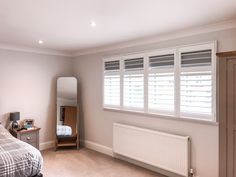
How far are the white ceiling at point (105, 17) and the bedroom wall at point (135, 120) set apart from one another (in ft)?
0.94

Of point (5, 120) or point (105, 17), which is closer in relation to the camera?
point (105, 17)

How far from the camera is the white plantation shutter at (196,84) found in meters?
2.83

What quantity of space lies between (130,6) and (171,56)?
1.38 m

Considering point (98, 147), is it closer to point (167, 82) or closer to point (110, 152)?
point (110, 152)

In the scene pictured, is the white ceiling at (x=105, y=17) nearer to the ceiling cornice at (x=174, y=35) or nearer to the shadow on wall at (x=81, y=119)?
the ceiling cornice at (x=174, y=35)

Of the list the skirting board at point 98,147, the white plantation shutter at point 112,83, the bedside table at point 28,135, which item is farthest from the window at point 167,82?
the bedside table at point 28,135

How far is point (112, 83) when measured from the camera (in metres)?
4.23

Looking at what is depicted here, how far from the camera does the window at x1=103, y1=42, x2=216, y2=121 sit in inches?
112

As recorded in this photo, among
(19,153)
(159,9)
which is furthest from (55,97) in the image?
(159,9)

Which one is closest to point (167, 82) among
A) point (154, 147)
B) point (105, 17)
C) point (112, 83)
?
point (154, 147)

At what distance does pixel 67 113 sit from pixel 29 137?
3.30 feet

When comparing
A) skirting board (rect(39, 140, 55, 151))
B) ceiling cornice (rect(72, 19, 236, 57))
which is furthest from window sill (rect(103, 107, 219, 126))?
skirting board (rect(39, 140, 55, 151))

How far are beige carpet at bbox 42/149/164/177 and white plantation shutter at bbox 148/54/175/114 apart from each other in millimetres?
1155

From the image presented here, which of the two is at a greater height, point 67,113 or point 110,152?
point 67,113
